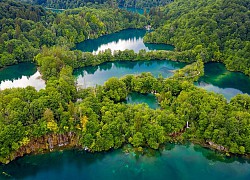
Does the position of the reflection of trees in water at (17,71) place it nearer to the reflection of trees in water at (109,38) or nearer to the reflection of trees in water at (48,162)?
the reflection of trees in water at (109,38)

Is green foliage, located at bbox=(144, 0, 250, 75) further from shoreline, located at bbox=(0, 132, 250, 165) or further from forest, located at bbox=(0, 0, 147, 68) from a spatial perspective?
shoreline, located at bbox=(0, 132, 250, 165)

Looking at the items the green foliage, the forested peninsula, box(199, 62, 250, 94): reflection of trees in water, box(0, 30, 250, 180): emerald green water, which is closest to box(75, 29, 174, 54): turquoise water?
the green foliage

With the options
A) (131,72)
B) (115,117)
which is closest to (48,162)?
(115,117)

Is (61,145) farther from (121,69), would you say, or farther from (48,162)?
(121,69)

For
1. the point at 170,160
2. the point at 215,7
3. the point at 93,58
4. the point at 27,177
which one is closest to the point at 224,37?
the point at 215,7

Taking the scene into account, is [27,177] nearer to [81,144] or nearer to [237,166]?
[81,144]

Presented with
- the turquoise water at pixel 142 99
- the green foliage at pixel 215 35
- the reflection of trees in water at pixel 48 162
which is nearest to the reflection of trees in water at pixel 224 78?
the green foliage at pixel 215 35
